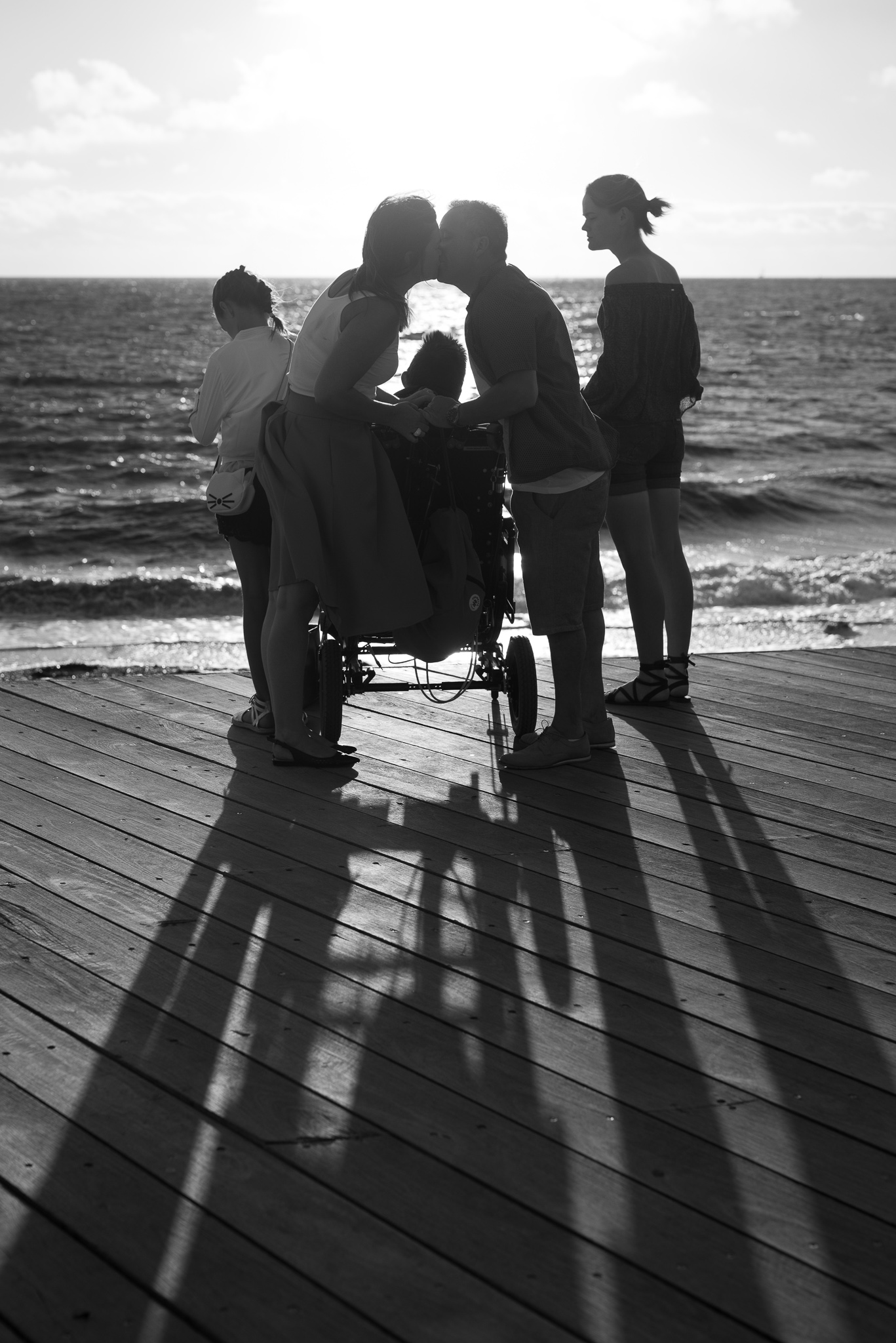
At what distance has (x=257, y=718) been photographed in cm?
419

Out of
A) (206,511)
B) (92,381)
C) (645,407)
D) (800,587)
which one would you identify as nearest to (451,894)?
(645,407)

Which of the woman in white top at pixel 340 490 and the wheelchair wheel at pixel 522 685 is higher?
the woman in white top at pixel 340 490

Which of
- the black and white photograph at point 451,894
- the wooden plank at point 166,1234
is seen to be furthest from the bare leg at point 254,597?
the wooden plank at point 166,1234

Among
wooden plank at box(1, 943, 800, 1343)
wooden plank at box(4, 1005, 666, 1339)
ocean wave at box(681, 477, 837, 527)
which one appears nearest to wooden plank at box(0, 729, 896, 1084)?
wooden plank at box(1, 943, 800, 1343)

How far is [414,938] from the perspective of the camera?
2639 millimetres

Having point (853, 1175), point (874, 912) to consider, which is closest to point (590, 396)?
point (874, 912)

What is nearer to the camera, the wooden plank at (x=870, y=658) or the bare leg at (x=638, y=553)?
the bare leg at (x=638, y=553)

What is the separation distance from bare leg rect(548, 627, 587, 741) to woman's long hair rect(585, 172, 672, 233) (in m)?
1.31

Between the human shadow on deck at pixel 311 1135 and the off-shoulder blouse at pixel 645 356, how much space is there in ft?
6.36

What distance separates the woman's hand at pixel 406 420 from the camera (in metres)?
3.54

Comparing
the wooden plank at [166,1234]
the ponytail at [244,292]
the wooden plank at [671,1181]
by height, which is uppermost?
the ponytail at [244,292]

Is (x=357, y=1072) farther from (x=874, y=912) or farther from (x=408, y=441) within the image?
(x=408, y=441)

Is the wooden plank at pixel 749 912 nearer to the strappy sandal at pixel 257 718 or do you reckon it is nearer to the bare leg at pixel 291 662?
the bare leg at pixel 291 662

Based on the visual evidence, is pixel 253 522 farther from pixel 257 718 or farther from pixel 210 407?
pixel 257 718
